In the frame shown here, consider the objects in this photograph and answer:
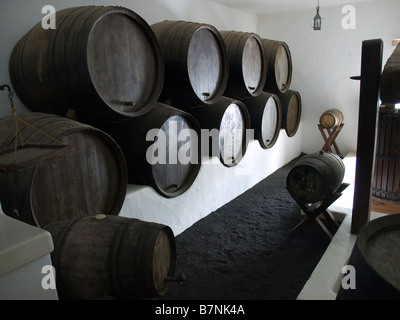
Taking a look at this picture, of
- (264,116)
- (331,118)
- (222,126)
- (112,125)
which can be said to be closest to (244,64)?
(222,126)

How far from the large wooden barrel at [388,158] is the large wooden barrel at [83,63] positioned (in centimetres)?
286

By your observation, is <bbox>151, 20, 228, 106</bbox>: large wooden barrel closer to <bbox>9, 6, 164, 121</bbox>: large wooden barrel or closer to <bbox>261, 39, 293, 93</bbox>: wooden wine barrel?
<bbox>9, 6, 164, 121</bbox>: large wooden barrel

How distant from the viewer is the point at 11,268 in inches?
37.1

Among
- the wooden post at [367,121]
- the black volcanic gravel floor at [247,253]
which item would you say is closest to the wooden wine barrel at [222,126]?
the black volcanic gravel floor at [247,253]

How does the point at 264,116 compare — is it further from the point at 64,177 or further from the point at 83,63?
the point at 64,177

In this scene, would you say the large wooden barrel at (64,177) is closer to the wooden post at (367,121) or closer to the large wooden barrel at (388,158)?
the wooden post at (367,121)

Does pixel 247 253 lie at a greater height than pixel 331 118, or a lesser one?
lesser

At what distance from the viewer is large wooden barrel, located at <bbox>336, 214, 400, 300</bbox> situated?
40.4 inches

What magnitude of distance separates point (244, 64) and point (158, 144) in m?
1.76

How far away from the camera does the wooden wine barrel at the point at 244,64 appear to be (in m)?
3.77

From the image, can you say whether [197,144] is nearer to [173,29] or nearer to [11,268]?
[173,29]

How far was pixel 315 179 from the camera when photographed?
3227 mm

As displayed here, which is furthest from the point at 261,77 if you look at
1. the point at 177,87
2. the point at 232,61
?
the point at 177,87

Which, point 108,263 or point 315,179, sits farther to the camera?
point 315,179
